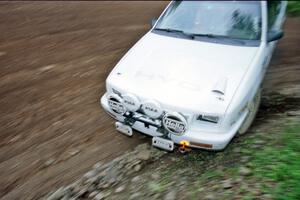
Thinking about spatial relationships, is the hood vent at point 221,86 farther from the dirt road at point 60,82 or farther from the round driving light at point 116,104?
the dirt road at point 60,82

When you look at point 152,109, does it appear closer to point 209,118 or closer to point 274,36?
point 209,118

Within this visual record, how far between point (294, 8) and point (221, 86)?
7.30m

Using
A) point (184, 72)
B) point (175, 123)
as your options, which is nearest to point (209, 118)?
point (175, 123)

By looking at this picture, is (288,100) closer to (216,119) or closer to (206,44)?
(206,44)

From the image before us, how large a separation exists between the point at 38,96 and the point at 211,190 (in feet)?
11.6

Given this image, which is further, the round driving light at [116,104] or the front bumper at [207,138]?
the round driving light at [116,104]

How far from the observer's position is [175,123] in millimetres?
3822

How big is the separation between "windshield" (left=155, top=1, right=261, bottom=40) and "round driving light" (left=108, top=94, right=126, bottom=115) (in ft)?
5.24

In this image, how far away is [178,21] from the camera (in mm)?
5137

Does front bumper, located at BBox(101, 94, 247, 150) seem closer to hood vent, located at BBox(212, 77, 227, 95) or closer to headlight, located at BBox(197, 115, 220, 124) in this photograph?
headlight, located at BBox(197, 115, 220, 124)

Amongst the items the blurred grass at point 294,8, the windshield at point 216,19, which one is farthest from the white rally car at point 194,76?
the blurred grass at point 294,8

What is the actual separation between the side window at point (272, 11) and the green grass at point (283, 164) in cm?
201

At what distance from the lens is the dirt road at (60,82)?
432cm

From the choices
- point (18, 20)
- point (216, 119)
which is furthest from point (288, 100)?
point (18, 20)
